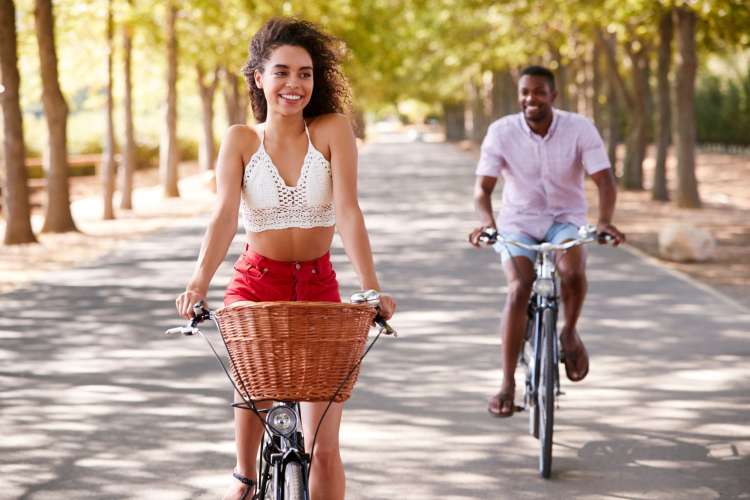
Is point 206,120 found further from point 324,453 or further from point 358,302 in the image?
point 358,302

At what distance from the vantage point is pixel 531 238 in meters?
6.76

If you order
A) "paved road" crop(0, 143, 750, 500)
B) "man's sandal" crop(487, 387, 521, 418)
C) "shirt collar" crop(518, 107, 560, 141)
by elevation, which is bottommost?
"paved road" crop(0, 143, 750, 500)

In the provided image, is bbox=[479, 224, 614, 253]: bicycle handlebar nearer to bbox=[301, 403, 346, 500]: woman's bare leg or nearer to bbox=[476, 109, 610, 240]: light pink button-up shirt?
bbox=[476, 109, 610, 240]: light pink button-up shirt

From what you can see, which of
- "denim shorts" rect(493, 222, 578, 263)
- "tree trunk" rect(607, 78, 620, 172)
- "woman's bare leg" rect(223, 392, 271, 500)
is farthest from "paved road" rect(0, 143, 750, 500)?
"tree trunk" rect(607, 78, 620, 172)

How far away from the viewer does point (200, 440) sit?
264 inches

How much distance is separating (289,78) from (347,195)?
39cm

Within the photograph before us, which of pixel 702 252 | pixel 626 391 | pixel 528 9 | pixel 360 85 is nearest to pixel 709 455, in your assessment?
pixel 626 391

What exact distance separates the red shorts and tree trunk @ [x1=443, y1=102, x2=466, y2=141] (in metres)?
91.0

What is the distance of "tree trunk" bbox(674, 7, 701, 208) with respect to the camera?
23.5 meters

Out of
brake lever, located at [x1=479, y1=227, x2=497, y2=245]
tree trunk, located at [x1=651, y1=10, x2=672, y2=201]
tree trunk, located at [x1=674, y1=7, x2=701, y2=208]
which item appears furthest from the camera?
tree trunk, located at [x1=651, y1=10, x2=672, y2=201]

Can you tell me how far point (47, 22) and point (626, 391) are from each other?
14.6 meters

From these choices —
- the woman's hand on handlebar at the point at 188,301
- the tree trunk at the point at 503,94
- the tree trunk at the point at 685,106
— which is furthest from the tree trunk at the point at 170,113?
the woman's hand on handlebar at the point at 188,301

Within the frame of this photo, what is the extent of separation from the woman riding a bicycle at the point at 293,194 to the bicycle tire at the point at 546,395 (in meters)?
2.04

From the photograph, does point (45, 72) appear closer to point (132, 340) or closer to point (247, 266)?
point (132, 340)
